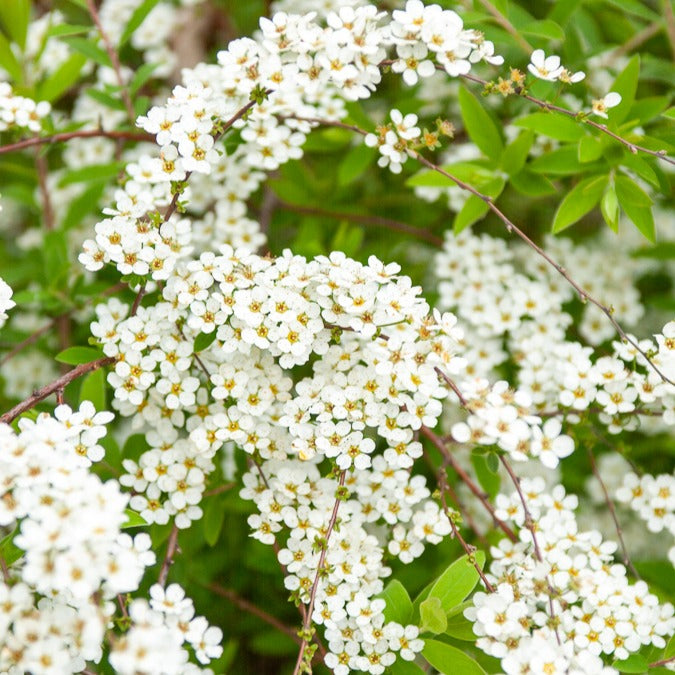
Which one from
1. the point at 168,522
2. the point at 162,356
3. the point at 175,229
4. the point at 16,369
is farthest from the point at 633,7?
the point at 16,369

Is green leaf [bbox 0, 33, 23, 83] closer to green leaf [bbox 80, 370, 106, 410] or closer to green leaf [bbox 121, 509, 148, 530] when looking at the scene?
green leaf [bbox 80, 370, 106, 410]

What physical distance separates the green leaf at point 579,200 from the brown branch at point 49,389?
0.94 metres

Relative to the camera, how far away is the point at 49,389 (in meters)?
1.32

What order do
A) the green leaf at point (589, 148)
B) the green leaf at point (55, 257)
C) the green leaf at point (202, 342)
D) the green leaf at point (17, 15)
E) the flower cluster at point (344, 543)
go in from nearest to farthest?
the flower cluster at point (344, 543)
the green leaf at point (202, 342)
the green leaf at point (589, 148)
the green leaf at point (55, 257)
the green leaf at point (17, 15)

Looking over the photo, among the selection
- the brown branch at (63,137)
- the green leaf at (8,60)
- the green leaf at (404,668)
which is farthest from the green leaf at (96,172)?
the green leaf at (404,668)

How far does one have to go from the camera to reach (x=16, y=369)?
86.9 inches

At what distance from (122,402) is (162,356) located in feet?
0.65

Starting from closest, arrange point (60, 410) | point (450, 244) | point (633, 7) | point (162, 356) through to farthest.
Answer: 1. point (60, 410)
2. point (162, 356)
3. point (633, 7)
4. point (450, 244)

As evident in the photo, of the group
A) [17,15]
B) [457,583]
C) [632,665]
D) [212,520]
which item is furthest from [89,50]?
[632,665]

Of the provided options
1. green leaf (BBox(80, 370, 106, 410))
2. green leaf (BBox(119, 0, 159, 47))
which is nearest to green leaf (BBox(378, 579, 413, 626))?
green leaf (BBox(80, 370, 106, 410))

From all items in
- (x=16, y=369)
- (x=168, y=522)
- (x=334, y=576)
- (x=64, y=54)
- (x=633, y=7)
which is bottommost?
(x=16, y=369)

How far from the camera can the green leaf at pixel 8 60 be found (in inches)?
75.1

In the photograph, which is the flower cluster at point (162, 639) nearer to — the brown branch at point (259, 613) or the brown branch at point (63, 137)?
the brown branch at point (259, 613)

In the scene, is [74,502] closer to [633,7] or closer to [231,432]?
[231,432]
